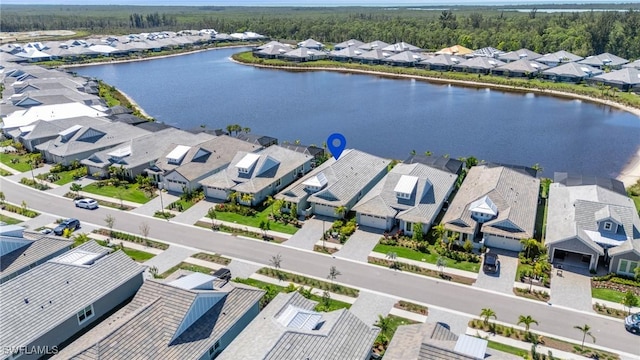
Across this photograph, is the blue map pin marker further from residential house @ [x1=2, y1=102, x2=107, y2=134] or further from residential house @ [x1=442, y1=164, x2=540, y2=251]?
residential house @ [x1=2, y1=102, x2=107, y2=134]

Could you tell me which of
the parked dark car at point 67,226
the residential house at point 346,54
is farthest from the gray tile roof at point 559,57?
the parked dark car at point 67,226

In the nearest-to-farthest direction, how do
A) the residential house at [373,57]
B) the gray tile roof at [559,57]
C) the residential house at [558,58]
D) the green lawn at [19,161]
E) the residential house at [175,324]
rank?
1. the residential house at [175,324]
2. the green lawn at [19,161]
3. the residential house at [558,58]
4. the gray tile roof at [559,57]
5. the residential house at [373,57]

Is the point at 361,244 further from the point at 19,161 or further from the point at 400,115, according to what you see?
the point at 400,115

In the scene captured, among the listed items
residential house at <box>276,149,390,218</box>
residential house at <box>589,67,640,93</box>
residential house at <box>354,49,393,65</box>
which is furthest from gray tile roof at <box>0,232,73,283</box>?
residential house at <box>354,49,393,65</box>

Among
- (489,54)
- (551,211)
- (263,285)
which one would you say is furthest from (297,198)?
(489,54)

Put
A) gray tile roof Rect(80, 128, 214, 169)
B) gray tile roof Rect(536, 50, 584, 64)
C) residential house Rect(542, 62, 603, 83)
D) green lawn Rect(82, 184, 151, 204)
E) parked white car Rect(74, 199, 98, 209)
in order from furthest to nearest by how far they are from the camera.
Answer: gray tile roof Rect(536, 50, 584, 64) < residential house Rect(542, 62, 603, 83) < gray tile roof Rect(80, 128, 214, 169) < green lawn Rect(82, 184, 151, 204) < parked white car Rect(74, 199, 98, 209)

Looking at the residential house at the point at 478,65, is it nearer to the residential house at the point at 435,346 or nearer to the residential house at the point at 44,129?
the residential house at the point at 44,129
